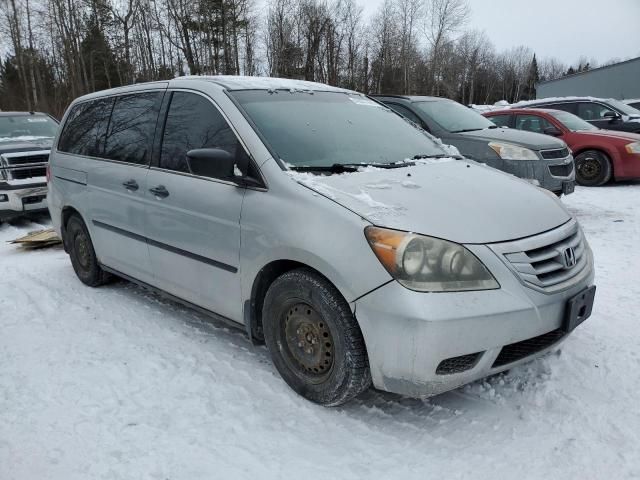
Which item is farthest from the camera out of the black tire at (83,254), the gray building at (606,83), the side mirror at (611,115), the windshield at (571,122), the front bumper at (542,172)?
the gray building at (606,83)

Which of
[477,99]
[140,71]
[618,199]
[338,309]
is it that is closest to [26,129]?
[338,309]

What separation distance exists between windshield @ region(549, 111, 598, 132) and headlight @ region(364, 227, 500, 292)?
28.0 feet

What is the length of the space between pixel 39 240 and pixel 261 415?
501 centimetres

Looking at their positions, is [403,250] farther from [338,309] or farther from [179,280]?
[179,280]

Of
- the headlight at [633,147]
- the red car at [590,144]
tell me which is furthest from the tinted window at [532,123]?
the headlight at [633,147]

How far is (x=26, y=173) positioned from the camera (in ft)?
26.5

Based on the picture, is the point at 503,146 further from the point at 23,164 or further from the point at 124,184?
the point at 23,164

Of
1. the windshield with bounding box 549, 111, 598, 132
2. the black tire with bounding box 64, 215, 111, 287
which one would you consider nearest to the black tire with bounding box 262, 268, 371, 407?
the black tire with bounding box 64, 215, 111, 287

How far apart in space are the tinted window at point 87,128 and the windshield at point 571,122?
27.6 ft

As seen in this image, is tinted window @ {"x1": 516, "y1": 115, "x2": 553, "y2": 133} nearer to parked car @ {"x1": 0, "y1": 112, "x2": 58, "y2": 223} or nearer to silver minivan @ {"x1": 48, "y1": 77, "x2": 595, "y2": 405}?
silver minivan @ {"x1": 48, "y1": 77, "x2": 595, "y2": 405}

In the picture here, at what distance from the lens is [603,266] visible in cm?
489

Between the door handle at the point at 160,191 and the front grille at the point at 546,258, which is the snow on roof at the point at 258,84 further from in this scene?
the front grille at the point at 546,258

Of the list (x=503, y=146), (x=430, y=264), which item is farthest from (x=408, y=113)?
(x=430, y=264)

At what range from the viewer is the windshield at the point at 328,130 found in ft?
10.2
